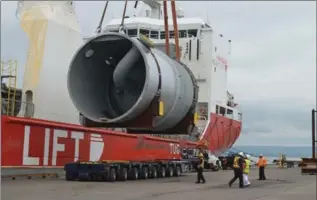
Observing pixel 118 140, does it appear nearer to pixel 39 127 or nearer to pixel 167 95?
pixel 39 127

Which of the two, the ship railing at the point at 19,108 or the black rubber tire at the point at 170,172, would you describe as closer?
the ship railing at the point at 19,108

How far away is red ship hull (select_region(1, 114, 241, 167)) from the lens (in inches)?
607

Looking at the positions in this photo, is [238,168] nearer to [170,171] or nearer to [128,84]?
[170,171]

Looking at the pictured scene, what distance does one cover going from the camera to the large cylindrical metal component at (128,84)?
578 cm

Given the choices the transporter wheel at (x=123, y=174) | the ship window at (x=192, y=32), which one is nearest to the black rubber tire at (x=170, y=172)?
the transporter wheel at (x=123, y=174)

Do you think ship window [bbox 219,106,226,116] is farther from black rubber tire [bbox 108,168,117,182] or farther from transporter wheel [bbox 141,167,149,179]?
black rubber tire [bbox 108,168,117,182]

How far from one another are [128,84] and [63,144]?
1201cm

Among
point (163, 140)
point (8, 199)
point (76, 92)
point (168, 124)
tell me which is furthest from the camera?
point (163, 140)

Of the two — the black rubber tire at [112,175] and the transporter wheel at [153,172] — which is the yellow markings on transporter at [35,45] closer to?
the black rubber tire at [112,175]

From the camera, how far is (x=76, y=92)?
729 centimetres

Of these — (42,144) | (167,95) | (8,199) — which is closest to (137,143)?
(42,144)

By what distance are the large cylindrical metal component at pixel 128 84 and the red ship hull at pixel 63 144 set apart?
857cm

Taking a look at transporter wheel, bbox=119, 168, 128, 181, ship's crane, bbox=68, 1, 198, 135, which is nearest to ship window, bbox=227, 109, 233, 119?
transporter wheel, bbox=119, 168, 128, 181

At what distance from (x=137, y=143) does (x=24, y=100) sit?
23.5ft
